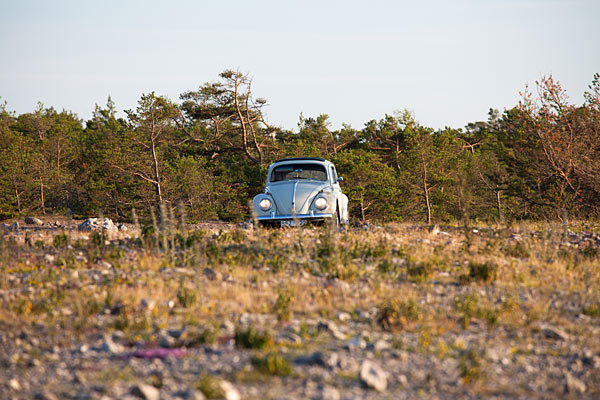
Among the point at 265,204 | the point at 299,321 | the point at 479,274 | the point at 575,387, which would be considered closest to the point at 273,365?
the point at 299,321

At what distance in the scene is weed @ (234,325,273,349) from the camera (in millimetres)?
5211

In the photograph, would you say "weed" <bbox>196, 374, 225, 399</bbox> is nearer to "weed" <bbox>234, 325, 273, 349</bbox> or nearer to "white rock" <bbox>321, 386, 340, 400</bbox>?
"white rock" <bbox>321, 386, 340, 400</bbox>

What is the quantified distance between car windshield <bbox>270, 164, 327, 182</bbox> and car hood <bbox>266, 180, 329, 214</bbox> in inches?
31.2

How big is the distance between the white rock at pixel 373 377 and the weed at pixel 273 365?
0.64 meters

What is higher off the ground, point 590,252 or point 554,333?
point 590,252

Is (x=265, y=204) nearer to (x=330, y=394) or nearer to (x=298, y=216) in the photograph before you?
(x=298, y=216)

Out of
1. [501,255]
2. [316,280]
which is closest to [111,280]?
[316,280]

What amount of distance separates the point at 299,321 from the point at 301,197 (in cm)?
855

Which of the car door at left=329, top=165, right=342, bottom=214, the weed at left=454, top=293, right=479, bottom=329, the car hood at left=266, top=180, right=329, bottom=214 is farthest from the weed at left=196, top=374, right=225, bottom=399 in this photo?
→ the car door at left=329, top=165, right=342, bottom=214

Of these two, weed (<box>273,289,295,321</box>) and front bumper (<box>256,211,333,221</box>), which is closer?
weed (<box>273,289,295,321</box>)

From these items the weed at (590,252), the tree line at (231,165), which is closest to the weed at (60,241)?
the weed at (590,252)

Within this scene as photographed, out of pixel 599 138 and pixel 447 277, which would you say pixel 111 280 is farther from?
pixel 599 138

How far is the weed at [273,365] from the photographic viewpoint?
14.9ft

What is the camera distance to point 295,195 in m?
14.6
